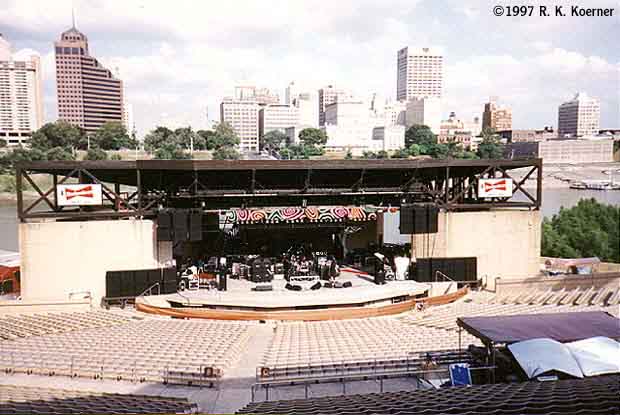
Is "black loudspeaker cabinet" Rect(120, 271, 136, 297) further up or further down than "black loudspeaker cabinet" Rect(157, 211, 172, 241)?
further down

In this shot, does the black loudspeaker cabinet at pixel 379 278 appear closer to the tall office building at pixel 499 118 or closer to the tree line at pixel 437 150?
the tree line at pixel 437 150

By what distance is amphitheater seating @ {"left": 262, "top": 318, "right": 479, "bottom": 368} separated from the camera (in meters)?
11.1

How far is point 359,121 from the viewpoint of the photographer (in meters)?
141

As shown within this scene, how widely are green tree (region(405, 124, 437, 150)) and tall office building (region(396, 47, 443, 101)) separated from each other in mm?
19537

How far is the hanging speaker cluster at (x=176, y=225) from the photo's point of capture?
18.2 m

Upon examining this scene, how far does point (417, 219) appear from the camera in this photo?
775 inches

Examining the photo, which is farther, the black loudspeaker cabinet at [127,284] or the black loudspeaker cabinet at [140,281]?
the black loudspeaker cabinet at [140,281]

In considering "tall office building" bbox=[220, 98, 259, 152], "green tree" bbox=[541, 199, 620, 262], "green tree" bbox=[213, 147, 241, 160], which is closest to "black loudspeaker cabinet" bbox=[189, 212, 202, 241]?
"green tree" bbox=[541, 199, 620, 262]

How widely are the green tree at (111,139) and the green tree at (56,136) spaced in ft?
12.6

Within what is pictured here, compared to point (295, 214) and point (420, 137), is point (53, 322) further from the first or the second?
point (420, 137)

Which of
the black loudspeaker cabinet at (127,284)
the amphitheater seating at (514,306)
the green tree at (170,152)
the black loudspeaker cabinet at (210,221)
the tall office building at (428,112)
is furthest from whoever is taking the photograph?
the tall office building at (428,112)

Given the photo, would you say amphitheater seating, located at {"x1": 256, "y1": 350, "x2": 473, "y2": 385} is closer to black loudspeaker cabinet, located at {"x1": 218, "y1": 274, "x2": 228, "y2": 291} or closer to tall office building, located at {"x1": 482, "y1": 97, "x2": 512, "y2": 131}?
black loudspeaker cabinet, located at {"x1": 218, "y1": 274, "x2": 228, "y2": 291}

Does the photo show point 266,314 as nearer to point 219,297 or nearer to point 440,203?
point 219,297

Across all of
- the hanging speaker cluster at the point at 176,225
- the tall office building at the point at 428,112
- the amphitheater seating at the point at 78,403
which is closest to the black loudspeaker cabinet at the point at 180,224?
the hanging speaker cluster at the point at 176,225
